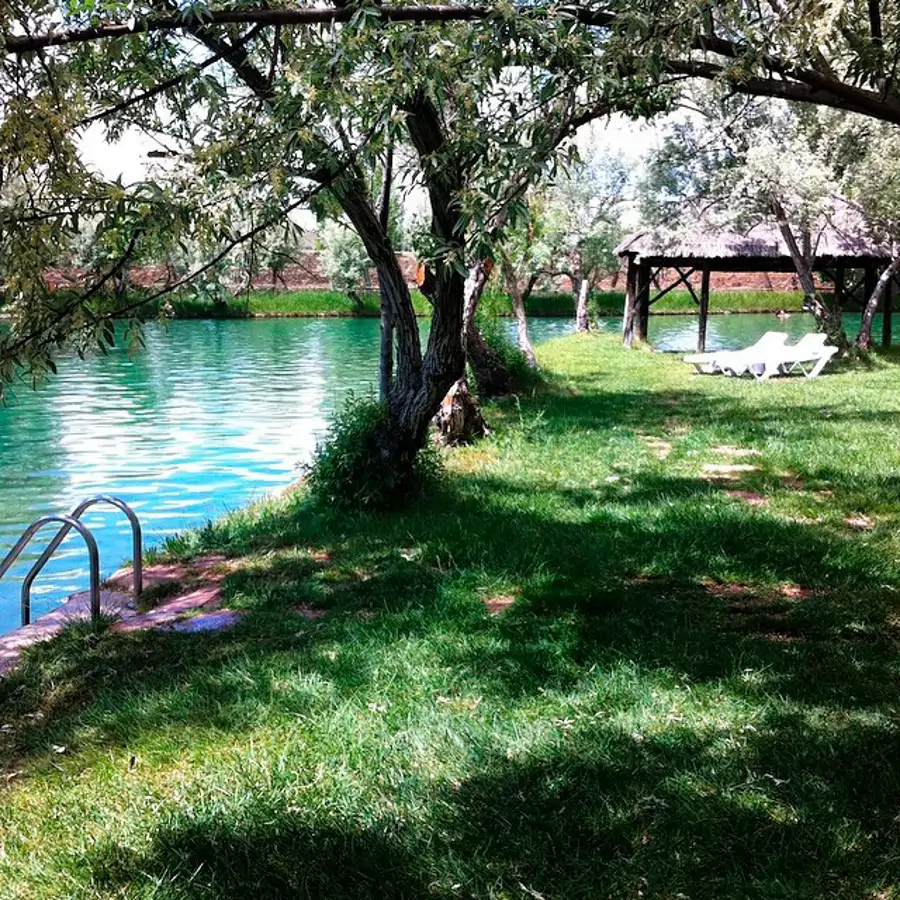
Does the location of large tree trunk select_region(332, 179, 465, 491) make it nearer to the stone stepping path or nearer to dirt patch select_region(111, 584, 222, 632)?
the stone stepping path

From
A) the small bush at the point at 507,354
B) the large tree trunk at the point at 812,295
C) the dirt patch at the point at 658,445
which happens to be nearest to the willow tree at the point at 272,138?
the dirt patch at the point at 658,445

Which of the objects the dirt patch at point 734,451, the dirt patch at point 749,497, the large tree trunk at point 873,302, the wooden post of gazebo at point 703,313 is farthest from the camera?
the wooden post of gazebo at point 703,313

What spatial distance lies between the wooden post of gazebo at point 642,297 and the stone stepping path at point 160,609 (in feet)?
65.6

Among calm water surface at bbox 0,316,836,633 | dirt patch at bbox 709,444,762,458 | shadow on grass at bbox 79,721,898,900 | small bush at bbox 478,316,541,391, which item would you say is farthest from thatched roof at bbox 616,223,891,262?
shadow on grass at bbox 79,721,898,900

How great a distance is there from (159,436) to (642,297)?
51.6 ft

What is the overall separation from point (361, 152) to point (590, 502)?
155 inches

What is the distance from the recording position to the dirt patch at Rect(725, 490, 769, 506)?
275 inches

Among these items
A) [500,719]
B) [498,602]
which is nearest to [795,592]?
[498,602]

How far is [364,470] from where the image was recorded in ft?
25.5

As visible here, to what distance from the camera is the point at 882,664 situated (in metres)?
3.97

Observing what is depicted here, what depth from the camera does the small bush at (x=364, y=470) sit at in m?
7.75

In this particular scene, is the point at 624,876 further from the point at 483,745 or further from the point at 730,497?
the point at 730,497

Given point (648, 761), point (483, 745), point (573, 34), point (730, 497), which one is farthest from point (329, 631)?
point (730, 497)

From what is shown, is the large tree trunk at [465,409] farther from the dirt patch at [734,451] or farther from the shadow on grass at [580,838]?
the shadow on grass at [580,838]
